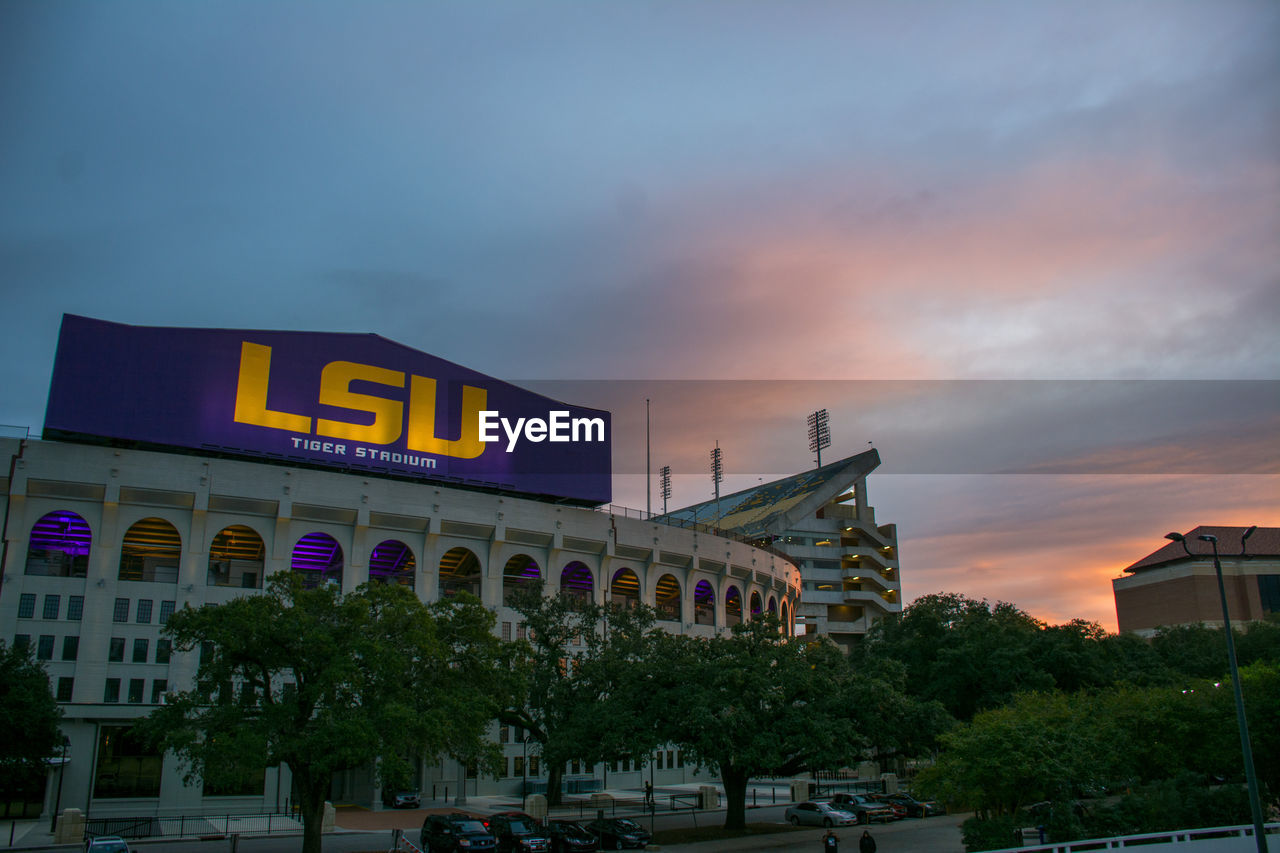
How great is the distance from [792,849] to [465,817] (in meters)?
13.3

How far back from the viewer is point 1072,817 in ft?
107

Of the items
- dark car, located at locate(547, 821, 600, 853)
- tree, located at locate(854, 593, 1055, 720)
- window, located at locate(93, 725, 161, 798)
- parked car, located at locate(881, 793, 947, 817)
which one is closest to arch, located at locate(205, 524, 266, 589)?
window, located at locate(93, 725, 161, 798)

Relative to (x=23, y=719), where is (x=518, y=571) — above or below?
above

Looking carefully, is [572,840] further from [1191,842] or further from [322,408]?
[322,408]

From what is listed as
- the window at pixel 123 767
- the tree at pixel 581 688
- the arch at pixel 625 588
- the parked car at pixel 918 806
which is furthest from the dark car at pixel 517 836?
the arch at pixel 625 588

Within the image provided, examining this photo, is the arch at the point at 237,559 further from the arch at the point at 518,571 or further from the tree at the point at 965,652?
the tree at the point at 965,652

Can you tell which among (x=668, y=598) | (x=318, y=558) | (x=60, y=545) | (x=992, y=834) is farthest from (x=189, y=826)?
(x=668, y=598)

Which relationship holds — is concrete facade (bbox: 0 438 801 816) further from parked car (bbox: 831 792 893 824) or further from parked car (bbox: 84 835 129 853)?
parked car (bbox: 831 792 893 824)

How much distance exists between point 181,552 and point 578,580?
2979cm

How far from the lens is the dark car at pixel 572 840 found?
3697cm

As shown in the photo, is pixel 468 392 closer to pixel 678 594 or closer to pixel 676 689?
pixel 678 594

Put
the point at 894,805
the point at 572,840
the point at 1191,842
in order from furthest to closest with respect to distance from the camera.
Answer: the point at 894,805, the point at 572,840, the point at 1191,842

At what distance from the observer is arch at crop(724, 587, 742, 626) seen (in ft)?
286

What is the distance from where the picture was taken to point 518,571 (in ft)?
232
